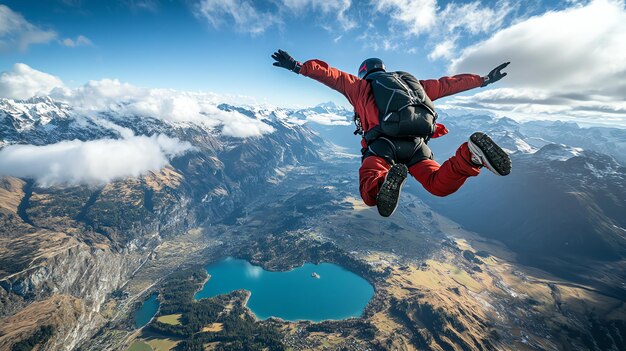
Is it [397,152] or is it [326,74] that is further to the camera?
[326,74]

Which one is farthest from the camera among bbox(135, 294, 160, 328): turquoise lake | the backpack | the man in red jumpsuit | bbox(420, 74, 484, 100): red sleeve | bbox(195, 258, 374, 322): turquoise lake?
bbox(135, 294, 160, 328): turquoise lake

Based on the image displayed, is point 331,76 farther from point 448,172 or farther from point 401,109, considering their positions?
point 448,172

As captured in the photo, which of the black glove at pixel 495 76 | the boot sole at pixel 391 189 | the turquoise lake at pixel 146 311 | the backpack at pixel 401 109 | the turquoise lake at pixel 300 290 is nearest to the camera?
the boot sole at pixel 391 189

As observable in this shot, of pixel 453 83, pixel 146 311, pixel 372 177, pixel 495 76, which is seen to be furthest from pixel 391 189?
pixel 146 311

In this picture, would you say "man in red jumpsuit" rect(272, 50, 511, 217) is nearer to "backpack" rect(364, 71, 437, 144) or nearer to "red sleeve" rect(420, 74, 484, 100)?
"red sleeve" rect(420, 74, 484, 100)

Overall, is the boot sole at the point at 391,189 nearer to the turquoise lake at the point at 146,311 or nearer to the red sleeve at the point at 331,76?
the red sleeve at the point at 331,76

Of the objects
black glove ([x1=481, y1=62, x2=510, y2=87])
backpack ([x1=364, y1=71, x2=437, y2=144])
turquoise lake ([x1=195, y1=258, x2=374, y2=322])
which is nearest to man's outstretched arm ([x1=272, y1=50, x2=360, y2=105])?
backpack ([x1=364, y1=71, x2=437, y2=144])

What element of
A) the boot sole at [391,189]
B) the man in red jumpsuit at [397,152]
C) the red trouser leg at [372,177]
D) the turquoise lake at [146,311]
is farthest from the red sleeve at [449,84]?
the turquoise lake at [146,311]

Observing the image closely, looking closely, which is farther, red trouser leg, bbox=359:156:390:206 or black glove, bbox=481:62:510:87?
black glove, bbox=481:62:510:87
